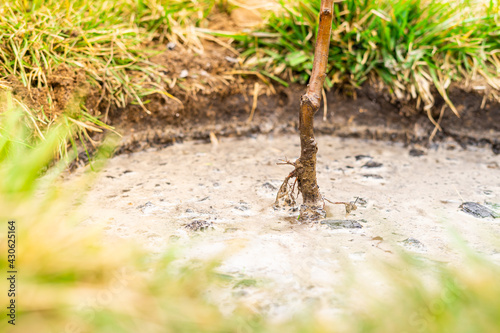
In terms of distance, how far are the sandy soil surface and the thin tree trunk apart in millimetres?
76

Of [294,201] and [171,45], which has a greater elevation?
[171,45]

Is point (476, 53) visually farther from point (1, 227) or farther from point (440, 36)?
point (1, 227)

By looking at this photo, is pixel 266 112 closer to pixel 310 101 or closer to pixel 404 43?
pixel 404 43

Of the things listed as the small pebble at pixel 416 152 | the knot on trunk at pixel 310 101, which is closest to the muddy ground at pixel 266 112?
the small pebble at pixel 416 152

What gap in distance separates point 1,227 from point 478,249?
1502 millimetres

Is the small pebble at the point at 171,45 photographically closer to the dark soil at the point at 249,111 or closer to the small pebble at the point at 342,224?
the dark soil at the point at 249,111

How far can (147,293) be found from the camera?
106 cm

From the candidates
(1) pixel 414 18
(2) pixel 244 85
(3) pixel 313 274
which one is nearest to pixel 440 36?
(1) pixel 414 18

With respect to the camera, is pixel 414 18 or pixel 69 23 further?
pixel 414 18

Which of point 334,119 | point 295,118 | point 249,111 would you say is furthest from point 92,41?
point 334,119

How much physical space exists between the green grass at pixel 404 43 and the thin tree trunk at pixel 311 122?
1056 mm

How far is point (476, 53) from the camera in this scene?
8.20 ft

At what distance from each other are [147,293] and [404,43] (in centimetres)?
212

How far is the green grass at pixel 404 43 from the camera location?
245cm
